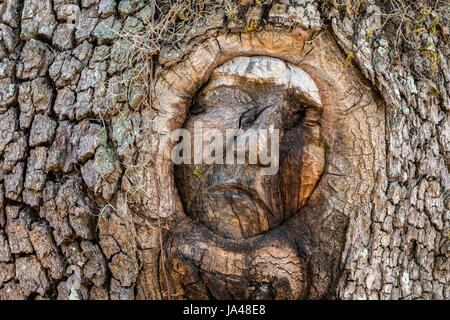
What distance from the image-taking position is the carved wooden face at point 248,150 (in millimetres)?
1967

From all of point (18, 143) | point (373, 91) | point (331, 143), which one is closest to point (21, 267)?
Result: point (18, 143)

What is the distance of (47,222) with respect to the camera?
199 centimetres

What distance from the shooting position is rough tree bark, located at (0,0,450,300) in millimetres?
1931

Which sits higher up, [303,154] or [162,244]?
[303,154]

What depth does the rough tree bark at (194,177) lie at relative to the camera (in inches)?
76.0

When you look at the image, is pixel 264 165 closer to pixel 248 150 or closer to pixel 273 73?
pixel 248 150

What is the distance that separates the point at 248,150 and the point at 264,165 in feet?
0.37

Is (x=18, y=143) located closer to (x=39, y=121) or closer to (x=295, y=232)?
(x=39, y=121)

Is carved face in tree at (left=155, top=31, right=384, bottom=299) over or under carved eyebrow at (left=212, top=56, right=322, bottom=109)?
under

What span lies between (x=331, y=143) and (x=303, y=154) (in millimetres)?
148

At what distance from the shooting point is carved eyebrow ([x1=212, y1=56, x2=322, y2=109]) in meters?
1.96

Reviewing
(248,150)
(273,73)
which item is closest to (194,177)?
(248,150)

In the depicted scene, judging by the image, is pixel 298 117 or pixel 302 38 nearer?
pixel 302 38

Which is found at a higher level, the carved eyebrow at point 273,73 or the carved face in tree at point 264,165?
the carved eyebrow at point 273,73
